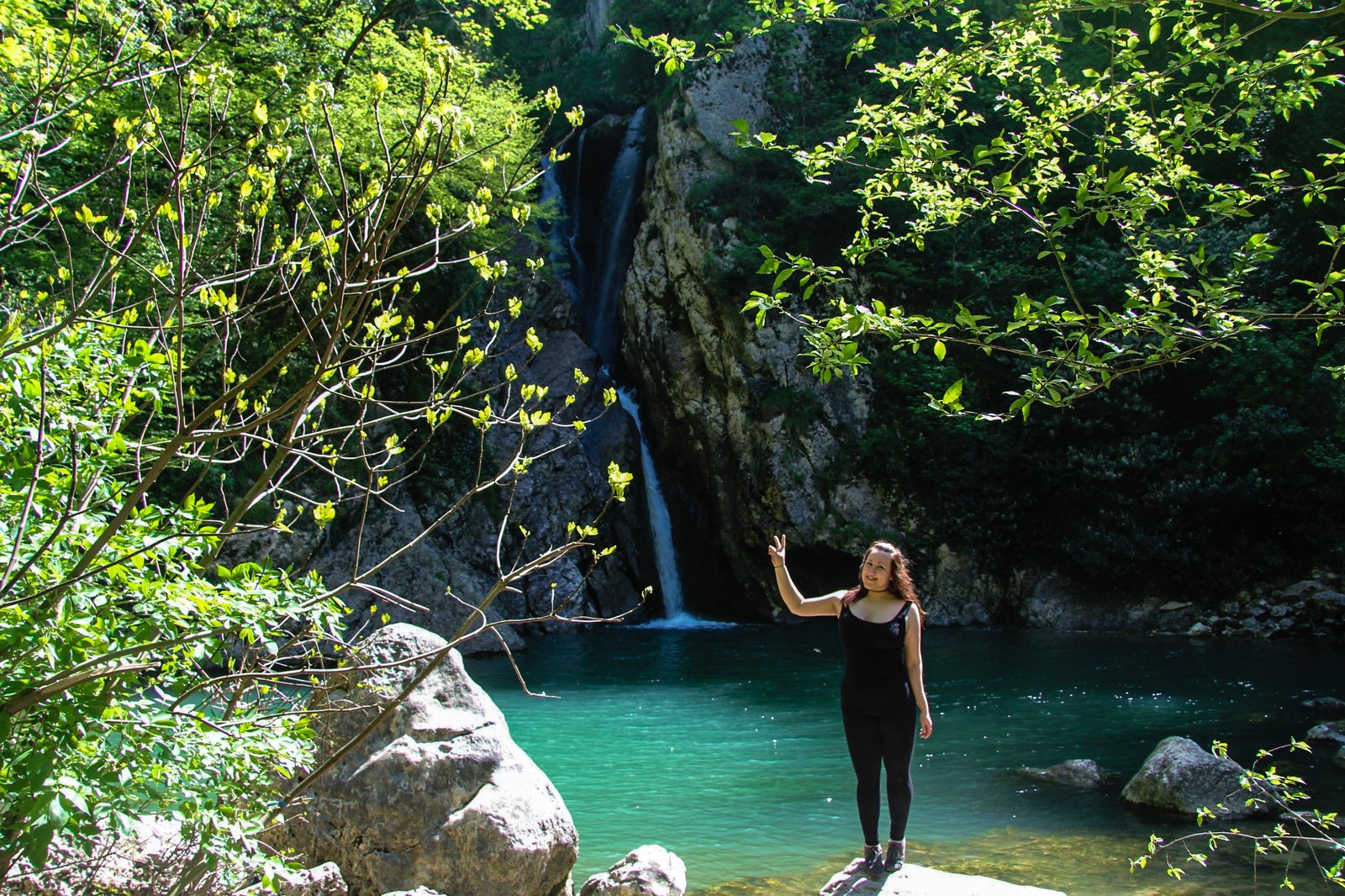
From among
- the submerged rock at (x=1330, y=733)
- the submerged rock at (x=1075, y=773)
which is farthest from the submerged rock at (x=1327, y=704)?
the submerged rock at (x=1075, y=773)

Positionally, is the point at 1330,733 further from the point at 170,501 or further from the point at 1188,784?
the point at 170,501

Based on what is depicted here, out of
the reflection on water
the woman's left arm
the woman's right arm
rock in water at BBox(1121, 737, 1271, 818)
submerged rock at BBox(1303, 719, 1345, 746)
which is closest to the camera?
the woman's left arm

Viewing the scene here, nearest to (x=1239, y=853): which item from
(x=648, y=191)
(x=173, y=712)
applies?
(x=173, y=712)

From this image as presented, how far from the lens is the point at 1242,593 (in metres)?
16.2

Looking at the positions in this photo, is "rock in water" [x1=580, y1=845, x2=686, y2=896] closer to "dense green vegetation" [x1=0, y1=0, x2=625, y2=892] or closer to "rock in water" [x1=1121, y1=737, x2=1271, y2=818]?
"dense green vegetation" [x1=0, y1=0, x2=625, y2=892]

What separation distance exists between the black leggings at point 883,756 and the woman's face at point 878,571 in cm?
61

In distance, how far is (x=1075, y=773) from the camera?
8.02 meters

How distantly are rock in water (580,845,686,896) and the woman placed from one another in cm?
113

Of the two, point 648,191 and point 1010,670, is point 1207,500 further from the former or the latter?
point 648,191

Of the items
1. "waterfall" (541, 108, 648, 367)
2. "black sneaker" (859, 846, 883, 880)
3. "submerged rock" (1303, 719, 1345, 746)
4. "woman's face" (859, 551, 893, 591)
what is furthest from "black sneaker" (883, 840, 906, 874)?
"waterfall" (541, 108, 648, 367)

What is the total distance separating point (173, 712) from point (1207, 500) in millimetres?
17582

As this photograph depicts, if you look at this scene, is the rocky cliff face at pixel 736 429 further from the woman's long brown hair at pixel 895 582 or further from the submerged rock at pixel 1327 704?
the woman's long brown hair at pixel 895 582

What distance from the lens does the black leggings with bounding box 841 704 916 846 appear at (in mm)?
4781

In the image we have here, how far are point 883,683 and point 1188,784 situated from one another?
3.73 meters
